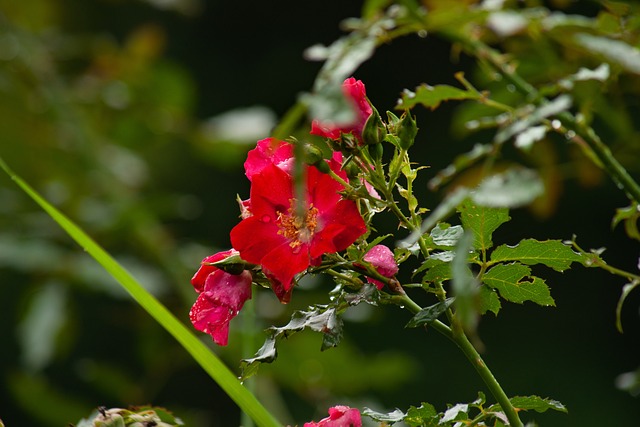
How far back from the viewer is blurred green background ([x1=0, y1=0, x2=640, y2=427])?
4.79 feet

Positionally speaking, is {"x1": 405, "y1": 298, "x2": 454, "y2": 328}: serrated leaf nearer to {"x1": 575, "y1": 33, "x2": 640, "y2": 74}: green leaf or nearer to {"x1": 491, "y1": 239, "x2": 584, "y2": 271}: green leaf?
{"x1": 491, "y1": 239, "x2": 584, "y2": 271}: green leaf

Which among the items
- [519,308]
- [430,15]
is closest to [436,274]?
[430,15]

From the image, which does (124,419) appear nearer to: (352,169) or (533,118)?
(352,169)

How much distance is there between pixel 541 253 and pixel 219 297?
18 centimetres

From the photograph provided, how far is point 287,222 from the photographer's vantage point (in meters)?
0.51

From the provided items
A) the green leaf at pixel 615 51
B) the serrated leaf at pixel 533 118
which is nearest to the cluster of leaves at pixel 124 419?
the serrated leaf at pixel 533 118

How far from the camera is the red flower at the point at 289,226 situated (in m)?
0.46

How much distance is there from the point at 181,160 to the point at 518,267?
2.57 m

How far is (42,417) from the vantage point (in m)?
1.49

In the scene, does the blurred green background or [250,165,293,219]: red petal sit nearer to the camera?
[250,165,293,219]: red petal

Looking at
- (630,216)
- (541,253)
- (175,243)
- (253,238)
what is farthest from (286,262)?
(175,243)

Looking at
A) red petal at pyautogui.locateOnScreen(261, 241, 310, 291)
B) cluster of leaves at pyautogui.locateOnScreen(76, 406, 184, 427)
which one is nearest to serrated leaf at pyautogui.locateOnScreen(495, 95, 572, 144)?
red petal at pyautogui.locateOnScreen(261, 241, 310, 291)

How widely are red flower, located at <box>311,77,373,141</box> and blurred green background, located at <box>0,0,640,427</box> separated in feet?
0.75

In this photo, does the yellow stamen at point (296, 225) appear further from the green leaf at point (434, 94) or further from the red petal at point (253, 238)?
the green leaf at point (434, 94)
